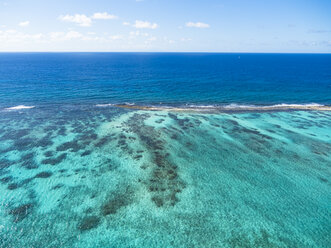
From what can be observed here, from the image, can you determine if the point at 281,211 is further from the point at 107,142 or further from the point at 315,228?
the point at 107,142

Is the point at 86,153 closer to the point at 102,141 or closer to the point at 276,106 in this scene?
the point at 102,141

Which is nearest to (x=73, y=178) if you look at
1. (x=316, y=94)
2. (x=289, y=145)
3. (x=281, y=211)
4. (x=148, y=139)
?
(x=148, y=139)

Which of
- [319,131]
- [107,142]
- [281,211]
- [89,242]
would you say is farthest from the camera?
[319,131]

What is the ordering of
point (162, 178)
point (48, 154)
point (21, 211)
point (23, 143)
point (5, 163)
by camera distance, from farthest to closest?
point (23, 143) → point (48, 154) → point (5, 163) → point (162, 178) → point (21, 211)

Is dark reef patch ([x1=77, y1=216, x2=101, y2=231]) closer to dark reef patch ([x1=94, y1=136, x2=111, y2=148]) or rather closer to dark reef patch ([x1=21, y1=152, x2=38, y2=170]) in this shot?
dark reef patch ([x1=21, y1=152, x2=38, y2=170])

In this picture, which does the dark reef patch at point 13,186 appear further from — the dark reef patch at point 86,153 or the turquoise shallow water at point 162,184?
the dark reef patch at point 86,153

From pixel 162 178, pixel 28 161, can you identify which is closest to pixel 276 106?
pixel 162 178
